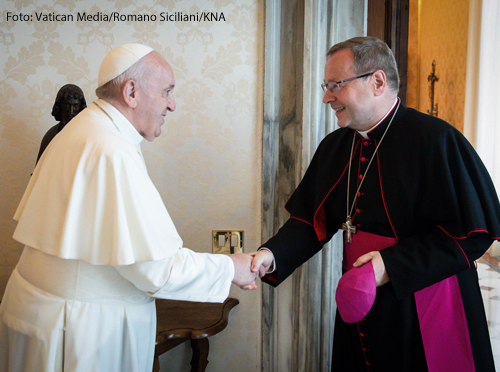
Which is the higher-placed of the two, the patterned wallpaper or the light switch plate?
the patterned wallpaper

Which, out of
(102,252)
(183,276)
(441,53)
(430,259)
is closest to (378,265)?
(430,259)

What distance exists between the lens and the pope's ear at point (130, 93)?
5.17 feet

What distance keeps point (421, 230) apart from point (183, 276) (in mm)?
952

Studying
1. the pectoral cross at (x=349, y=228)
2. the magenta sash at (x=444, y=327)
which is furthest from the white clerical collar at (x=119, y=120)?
the magenta sash at (x=444, y=327)

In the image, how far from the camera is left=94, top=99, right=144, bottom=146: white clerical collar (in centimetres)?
157

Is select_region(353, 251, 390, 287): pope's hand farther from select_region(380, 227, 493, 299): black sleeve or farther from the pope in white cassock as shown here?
the pope in white cassock

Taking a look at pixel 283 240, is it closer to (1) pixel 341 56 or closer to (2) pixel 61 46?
(1) pixel 341 56

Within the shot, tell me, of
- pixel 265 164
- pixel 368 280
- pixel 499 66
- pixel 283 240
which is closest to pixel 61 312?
pixel 283 240

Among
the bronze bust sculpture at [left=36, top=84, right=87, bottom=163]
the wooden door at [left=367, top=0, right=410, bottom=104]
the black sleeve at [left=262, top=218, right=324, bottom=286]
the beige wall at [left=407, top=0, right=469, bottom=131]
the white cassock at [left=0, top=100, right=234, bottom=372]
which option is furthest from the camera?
the beige wall at [left=407, top=0, right=469, bottom=131]

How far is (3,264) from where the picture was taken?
2.56 m

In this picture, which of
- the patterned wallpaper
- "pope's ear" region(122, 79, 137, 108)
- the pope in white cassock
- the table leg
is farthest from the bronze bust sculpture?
the table leg

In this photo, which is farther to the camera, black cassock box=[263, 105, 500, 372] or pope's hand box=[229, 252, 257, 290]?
pope's hand box=[229, 252, 257, 290]

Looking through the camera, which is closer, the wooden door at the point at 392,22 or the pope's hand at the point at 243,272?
the pope's hand at the point at 243,272

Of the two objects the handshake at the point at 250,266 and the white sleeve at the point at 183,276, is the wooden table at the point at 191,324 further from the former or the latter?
the white sleeve at the point at 183,276
